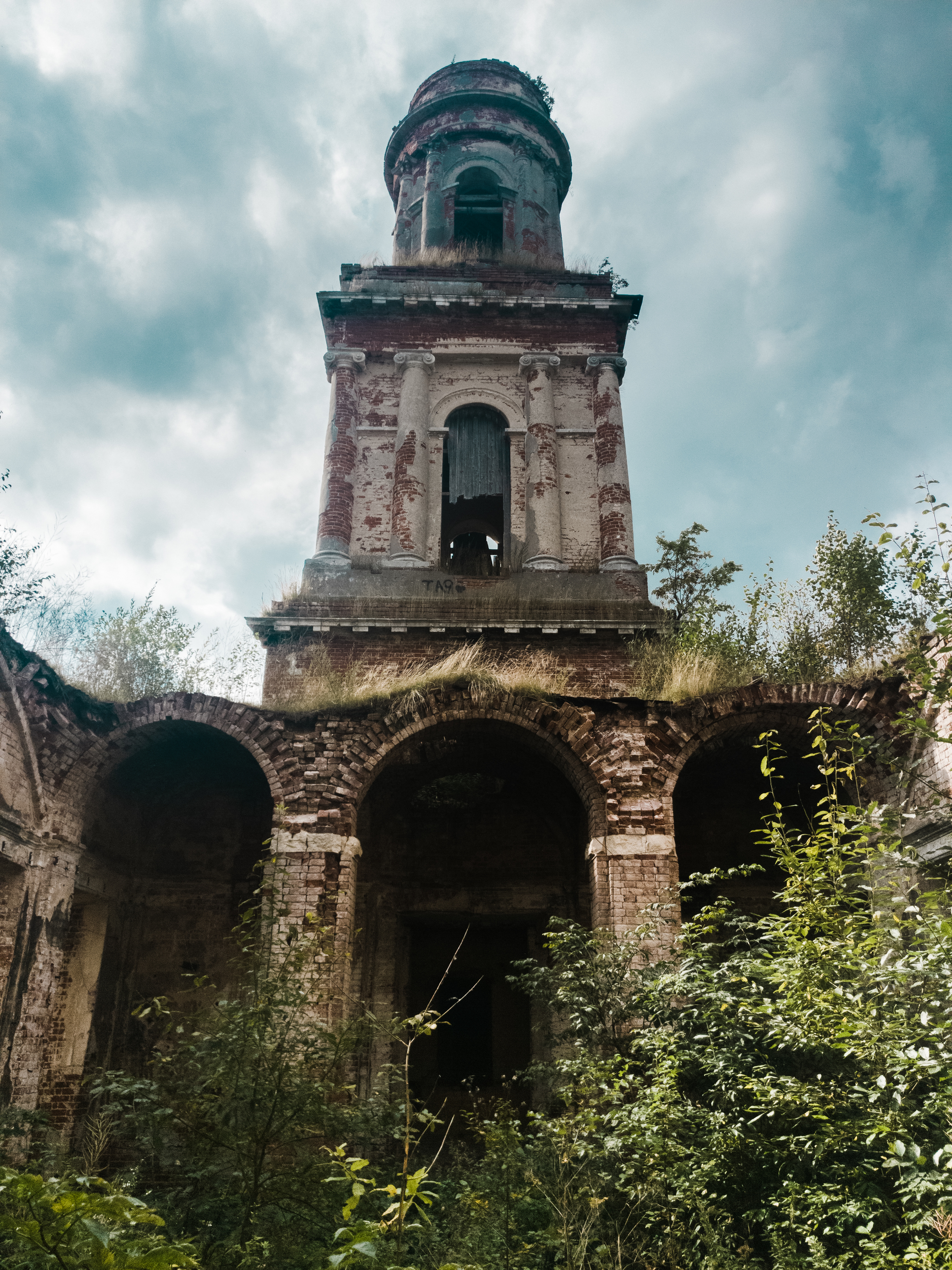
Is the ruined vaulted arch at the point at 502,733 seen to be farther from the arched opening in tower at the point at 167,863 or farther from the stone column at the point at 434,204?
the stone column at the point at 434,204

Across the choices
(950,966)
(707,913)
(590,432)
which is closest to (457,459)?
(590,432)

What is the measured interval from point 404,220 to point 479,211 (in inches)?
64.1

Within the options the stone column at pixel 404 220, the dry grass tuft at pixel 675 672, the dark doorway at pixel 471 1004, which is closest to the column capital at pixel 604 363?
the stone column at pixel 404 220

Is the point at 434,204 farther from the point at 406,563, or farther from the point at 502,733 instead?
the point at 502,733

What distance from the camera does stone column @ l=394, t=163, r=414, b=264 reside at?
18.8m

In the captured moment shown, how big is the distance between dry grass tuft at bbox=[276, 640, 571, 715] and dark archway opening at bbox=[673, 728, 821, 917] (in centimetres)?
226

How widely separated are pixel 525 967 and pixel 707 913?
14.1ft

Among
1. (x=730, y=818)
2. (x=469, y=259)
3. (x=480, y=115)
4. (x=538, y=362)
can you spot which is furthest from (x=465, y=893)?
(x=480, y=115)

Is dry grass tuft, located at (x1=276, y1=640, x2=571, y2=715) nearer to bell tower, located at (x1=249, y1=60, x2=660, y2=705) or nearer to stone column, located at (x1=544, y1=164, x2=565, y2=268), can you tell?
bell tower, located at (x1=249, y1=60, x2=660, y2=705)

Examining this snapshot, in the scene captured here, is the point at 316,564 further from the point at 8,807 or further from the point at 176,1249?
the point at 176,1249

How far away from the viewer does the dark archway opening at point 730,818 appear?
11031 mm

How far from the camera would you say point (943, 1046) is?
488cm

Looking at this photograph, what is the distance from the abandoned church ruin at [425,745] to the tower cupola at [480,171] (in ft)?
0.65

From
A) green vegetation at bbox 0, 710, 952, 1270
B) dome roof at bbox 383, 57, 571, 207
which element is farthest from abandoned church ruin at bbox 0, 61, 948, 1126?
green vegetation at bbox 0, 710, 952, 1270
